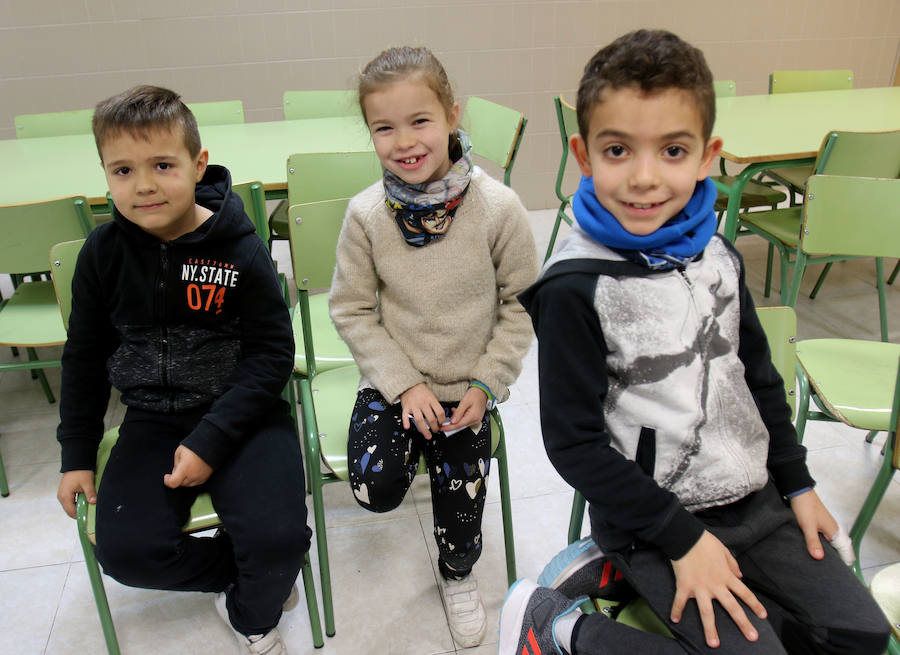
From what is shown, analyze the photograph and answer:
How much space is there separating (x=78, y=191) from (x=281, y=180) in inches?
23.2

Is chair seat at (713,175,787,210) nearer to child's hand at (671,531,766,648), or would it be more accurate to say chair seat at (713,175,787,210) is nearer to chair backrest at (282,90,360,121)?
chair backrest at (282,90,360,121)

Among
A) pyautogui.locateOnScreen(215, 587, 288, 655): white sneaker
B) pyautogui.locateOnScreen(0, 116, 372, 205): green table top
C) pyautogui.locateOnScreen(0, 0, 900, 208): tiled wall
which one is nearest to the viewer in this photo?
pyautogui.locateOnScreen(215, 587, 288, 655): white sneaker

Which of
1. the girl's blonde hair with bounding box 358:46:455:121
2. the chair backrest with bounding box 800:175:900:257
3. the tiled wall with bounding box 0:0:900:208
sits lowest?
the chair backrest with bounding box 800:175:900:257

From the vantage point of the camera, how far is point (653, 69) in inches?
33.2

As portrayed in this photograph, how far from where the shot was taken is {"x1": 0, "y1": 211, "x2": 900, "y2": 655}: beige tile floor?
4.89 ft

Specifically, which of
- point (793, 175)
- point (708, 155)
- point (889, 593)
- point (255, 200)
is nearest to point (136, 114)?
point (255, 200)

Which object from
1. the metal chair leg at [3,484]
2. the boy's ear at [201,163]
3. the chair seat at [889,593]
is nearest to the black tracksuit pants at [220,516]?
the boy's ear at [201,163]

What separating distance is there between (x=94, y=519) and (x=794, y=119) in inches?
106

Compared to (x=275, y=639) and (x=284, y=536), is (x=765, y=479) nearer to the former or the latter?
(x=284, y=536)

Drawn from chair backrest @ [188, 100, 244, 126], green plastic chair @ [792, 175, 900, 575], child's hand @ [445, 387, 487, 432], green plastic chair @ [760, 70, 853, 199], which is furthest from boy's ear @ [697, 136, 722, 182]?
green plastic chair @ [760, 70, 853, 199]

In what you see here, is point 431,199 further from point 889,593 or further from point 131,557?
point 889,593

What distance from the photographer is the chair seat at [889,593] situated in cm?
91

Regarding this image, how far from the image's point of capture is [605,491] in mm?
916

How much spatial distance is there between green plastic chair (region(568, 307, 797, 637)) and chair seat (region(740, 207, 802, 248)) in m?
1.20
